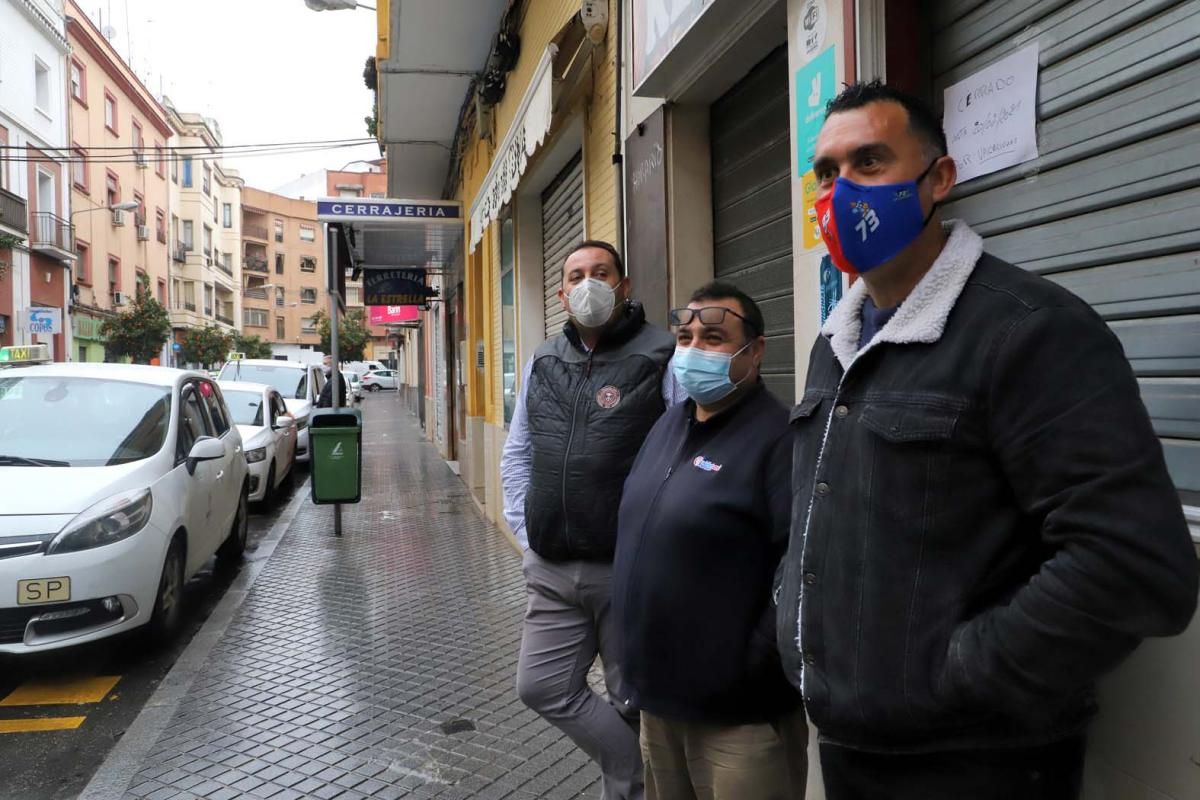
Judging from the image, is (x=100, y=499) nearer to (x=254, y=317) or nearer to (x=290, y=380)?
(x=290, y=380)

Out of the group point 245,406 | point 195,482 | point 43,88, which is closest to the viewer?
point 195,482

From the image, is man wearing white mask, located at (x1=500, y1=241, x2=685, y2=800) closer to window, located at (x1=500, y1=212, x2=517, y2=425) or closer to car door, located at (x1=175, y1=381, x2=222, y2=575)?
car door, located at (x1=175, y1=381, x2=222, y2=575)

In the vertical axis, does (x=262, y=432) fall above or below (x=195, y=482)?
above

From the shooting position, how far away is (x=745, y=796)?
220 centimetres

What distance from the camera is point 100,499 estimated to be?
16.5 ft

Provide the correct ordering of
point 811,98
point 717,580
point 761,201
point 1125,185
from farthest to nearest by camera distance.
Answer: point 761,201 → point 811,98 → point 717,580 → point 1125,185

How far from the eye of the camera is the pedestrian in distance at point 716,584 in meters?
2.19

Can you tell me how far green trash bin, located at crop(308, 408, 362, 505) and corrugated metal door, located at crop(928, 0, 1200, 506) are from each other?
7895 millimetres

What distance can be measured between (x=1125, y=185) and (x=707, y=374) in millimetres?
1054

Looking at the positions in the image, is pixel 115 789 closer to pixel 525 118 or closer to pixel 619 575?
pixel 619 575

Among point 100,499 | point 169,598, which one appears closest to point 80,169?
point 169,598

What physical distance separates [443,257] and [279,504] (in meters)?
6.16

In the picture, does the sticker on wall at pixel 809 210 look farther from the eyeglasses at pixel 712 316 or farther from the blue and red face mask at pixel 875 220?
the blue and red face mask at pixel 875 220

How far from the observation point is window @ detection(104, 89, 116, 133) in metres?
36.9
